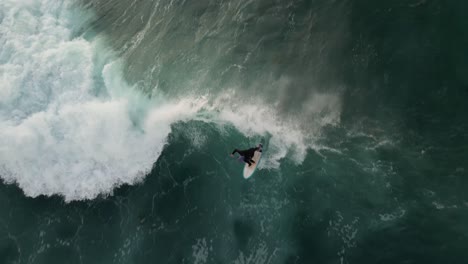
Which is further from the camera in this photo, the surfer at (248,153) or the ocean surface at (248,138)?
the surfer at (248,153)

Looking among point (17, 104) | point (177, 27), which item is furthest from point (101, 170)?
point (177, 27)

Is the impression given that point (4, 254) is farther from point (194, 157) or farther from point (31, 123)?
point (194, 157)

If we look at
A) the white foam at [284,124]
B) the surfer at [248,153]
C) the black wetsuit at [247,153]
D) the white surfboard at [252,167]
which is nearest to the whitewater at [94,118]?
the white foam at [284,124]

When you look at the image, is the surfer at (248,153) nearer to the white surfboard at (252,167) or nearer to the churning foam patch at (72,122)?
the white surfboard at (252,167)

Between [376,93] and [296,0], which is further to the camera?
[296,0]

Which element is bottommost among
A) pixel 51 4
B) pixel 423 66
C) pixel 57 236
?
pixel 57 236

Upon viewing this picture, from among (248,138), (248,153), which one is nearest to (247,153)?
(248,153)
